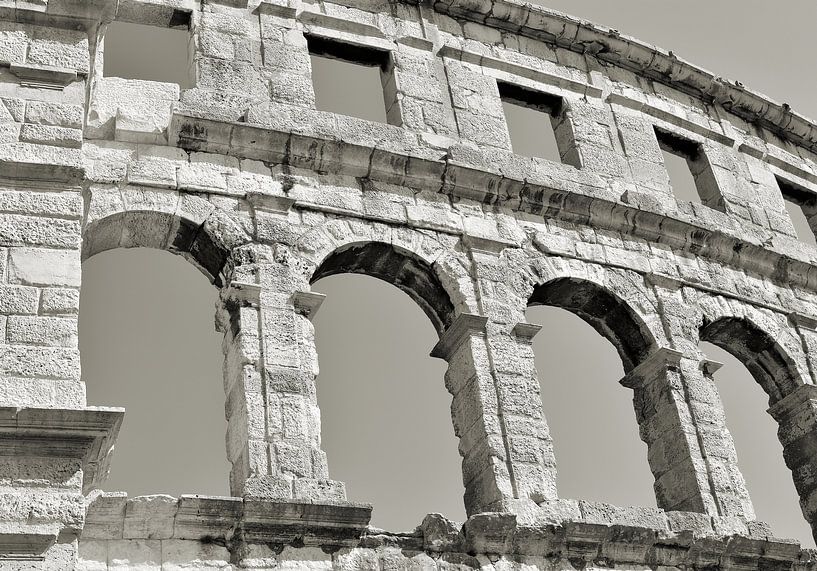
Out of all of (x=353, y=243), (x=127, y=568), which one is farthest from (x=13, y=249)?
(x=353, y=243)

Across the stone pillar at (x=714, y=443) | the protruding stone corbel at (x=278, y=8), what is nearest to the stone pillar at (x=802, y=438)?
the stone pillar at (x=714, y=443)

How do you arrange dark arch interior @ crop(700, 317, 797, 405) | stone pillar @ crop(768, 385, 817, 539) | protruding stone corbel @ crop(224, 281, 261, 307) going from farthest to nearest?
dark arch interior @ crop(700, 317, 797, 405)
stone pillar @ crop(768, 385, 817, 539)
protruding stone corbel @ crop(224, 281, 261, 307)

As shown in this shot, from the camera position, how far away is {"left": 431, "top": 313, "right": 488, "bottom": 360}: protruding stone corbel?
9266 mm

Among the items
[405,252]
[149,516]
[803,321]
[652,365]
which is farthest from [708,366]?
[149,516]

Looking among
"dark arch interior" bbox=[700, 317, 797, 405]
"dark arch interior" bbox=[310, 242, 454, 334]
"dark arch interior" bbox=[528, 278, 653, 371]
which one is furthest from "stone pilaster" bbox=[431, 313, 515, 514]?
"dark arch interior" bbox=[700, 317, 797, 405]

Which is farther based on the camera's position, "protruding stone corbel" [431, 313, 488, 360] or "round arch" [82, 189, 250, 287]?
"protruding stone corbel" [431, 313, 488, 360]

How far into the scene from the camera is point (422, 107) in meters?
11.0

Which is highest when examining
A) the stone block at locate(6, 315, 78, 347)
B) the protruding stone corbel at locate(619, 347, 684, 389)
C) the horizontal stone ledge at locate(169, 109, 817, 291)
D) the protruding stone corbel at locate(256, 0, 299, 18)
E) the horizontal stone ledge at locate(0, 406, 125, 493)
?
the protruding stone corbel at locate(256, 0, 299, 18)

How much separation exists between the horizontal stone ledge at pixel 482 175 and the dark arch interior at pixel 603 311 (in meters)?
0.81

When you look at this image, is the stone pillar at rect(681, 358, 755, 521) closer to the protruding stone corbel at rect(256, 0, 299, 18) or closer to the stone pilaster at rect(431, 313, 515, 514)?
the stone pilaster at rect(431, 313, 515, 514)

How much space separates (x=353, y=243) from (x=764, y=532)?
170 inches

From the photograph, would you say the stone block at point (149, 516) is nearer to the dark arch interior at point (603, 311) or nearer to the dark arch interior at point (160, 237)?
the dark arch interior at point (160, 237)

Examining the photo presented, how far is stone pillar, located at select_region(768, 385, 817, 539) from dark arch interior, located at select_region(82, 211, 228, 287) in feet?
19.5

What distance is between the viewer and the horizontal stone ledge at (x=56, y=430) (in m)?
6.20
